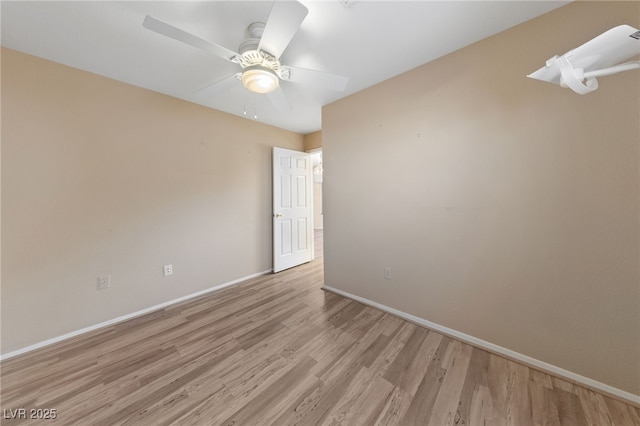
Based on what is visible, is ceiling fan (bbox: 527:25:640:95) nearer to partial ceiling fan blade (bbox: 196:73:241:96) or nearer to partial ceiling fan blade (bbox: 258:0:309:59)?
partial ceiling fan blade (bbox: 258:0:309:59)

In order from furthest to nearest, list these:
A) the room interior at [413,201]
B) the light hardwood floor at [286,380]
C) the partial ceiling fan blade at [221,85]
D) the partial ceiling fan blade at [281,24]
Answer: the partial ceiling fan blade at [221,85] → the room interior at [413,201] → the light hardwood floor at [286,380] → the partial ceiling fan blade at [281,24]

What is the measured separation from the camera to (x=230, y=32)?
5.08 feet

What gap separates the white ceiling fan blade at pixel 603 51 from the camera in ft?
3.04

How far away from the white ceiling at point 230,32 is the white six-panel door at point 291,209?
1.64 metres

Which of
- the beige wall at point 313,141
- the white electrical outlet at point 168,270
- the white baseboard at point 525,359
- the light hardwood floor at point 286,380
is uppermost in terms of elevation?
the beige wall at point 313,141

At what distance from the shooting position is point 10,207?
66.3 inches

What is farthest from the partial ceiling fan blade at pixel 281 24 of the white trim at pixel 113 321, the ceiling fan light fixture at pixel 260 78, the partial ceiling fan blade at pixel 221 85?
the white trim at pixel 113 321

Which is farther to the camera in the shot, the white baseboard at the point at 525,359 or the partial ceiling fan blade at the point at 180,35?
the white baseboard at the point at 525,359

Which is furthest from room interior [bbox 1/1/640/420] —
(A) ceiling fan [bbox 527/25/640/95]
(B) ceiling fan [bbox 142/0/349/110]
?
(B) ceiling fan [bbox 142/0/349/110]

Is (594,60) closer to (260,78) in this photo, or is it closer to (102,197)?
(260,78)

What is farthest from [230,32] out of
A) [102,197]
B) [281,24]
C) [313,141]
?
[313,141]

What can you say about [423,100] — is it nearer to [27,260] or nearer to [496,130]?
[496,130]

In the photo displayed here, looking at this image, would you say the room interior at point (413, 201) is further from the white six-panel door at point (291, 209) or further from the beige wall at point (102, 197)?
the white six-panel door at point (291, 209)

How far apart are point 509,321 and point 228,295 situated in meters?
2.89
